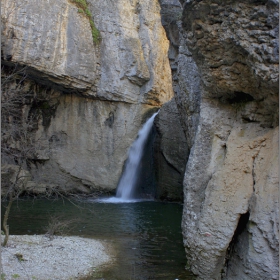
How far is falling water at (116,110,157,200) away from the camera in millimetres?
19641

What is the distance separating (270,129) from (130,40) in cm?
1399

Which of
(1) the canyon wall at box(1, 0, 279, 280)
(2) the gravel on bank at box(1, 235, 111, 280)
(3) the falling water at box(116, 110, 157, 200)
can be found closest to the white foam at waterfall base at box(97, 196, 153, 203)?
(3) the falling water at box(116, 110, 157, 200)

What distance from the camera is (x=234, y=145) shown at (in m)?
6.76

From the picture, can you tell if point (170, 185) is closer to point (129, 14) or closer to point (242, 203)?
point (129, 14)

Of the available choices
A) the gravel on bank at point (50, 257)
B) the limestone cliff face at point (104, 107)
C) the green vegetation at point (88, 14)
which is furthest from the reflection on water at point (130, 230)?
the green vegetation at point (88, 14)

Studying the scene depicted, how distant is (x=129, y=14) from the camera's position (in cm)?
1983

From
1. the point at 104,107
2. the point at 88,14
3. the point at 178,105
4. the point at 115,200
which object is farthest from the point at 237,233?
the point at 88,14

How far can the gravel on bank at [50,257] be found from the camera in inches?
272

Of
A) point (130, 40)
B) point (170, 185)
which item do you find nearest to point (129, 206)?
point (170, 185)

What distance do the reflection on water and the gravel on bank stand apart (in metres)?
0.45

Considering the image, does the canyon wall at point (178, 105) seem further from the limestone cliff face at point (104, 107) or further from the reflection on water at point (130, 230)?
the reflection on water at point (130, 230)

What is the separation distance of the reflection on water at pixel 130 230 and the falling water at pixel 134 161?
2538mm

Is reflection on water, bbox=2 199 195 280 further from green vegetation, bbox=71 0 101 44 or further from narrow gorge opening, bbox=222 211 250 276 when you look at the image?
green vegetation, bbox=71 0 101 44

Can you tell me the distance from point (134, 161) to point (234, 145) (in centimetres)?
1317
